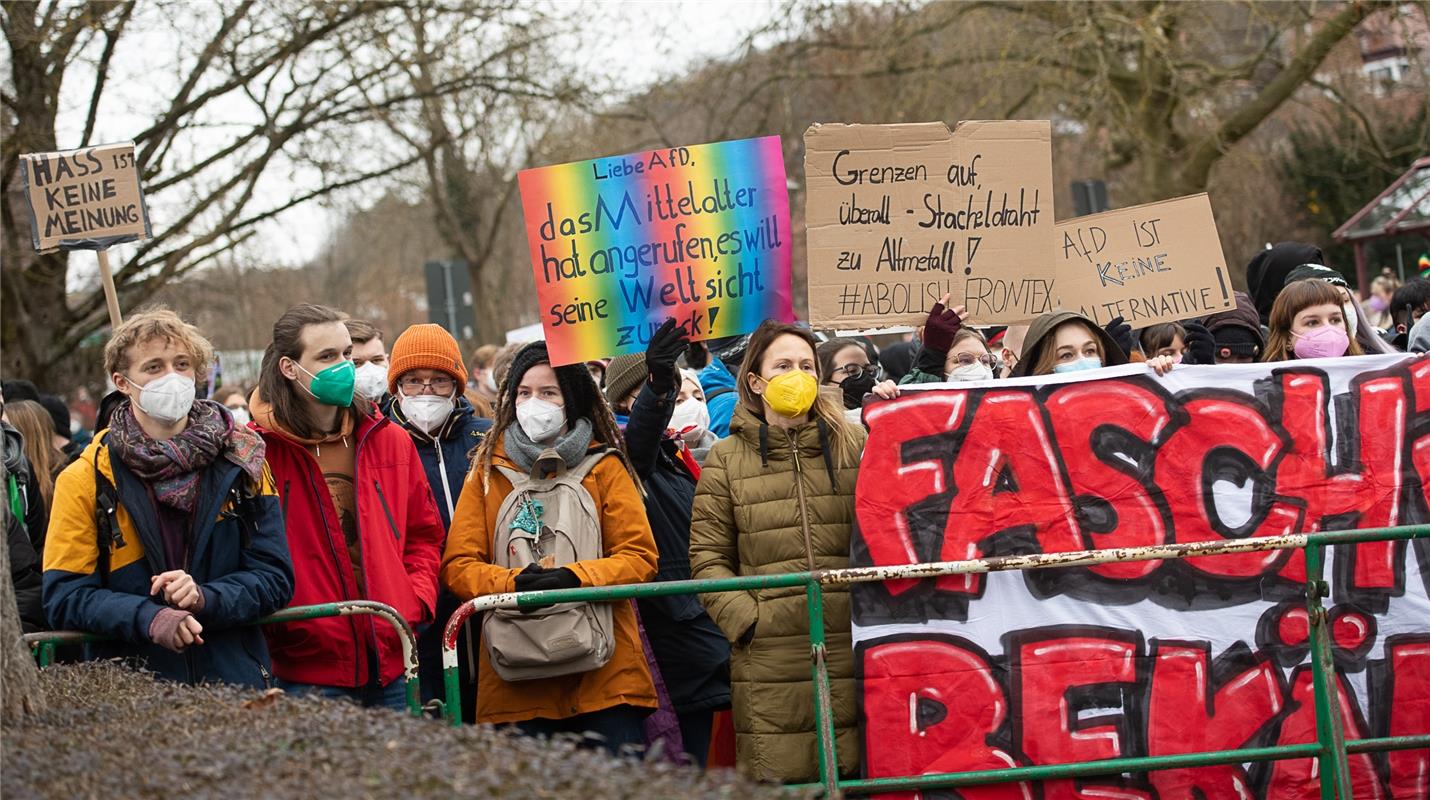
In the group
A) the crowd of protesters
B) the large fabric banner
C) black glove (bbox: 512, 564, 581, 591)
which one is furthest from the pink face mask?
black glove (bbox: 512, 564, 581, 591)

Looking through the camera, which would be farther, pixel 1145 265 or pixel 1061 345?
pixel 1145 265

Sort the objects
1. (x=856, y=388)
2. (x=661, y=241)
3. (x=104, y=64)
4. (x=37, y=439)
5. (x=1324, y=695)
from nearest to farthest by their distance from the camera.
A: (x=1324, y=695) < (x=661, y=241) < (x=856, y=388) < (x=37, y=439) < (x=104, y=64)

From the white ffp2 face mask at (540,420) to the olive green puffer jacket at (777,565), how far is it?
0.51m

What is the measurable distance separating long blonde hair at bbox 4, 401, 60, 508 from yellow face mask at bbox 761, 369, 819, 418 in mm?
3442

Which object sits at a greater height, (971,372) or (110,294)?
(110,294)

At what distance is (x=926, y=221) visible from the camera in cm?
611

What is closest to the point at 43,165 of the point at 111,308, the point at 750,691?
the point at 111,308

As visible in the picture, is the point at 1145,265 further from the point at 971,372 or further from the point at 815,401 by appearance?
the point at 815,401

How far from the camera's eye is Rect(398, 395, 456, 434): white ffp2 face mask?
615 cm

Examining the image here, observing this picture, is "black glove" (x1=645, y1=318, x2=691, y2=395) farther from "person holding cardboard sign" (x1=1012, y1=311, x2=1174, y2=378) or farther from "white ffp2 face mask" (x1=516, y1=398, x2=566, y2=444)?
"person holding cardboard sign" (x1=1012, y1=311, x2=1174, y2=378)

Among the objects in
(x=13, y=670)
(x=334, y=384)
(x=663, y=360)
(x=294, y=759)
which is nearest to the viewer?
(x=294, y=759)

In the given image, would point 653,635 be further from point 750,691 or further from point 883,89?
point 883,89

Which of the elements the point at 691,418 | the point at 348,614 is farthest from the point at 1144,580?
the point at 348,614

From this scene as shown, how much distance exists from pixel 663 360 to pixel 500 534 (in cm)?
77
